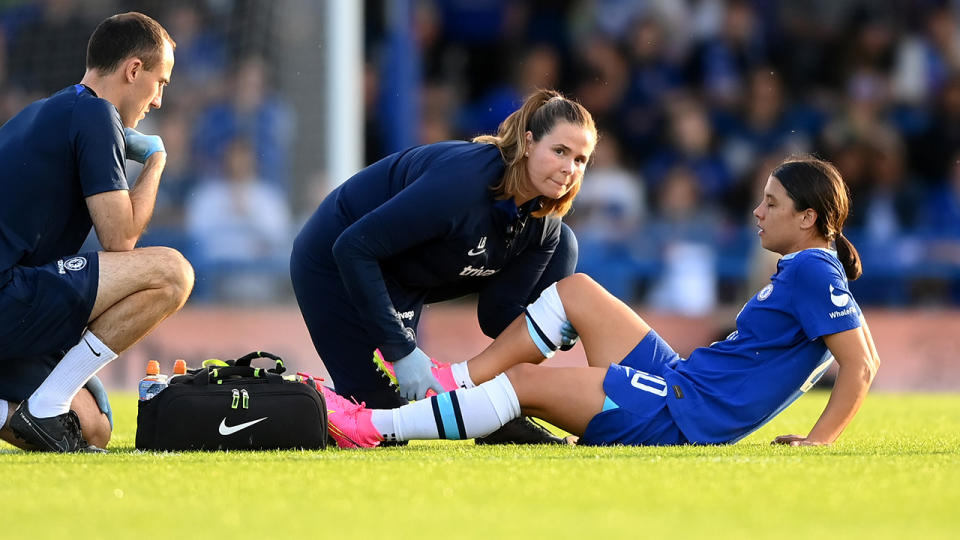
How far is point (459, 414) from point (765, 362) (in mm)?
1107

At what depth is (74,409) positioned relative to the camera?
5.03 metres

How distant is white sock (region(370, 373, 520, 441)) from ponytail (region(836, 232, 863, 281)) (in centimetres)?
132

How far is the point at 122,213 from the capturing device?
4.77 metres

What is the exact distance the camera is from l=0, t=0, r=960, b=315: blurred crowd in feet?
38.2

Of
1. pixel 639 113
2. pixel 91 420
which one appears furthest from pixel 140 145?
pixel 639 113

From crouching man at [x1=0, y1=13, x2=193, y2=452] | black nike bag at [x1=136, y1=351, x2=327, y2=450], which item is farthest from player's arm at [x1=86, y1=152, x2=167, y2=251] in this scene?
Result: black nike bag at [x1=136, y1=351, x2=327, y2=450]

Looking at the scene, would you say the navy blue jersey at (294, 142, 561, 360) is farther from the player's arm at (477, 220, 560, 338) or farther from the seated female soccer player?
the seated female soccer player

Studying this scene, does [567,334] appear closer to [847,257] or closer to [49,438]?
[847,257]

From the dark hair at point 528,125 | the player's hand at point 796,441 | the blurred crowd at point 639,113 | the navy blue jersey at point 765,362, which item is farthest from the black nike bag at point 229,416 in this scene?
the blurred crowd at point 639,113

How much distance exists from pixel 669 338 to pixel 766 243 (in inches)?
255

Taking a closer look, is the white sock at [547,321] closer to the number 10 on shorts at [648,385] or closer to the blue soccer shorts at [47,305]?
the number 10 on shorts at [648,385]

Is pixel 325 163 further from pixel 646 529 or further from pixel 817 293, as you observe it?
pixel 646 529

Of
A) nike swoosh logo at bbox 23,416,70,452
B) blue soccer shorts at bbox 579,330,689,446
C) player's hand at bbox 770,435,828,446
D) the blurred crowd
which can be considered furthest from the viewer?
the blurred crowd

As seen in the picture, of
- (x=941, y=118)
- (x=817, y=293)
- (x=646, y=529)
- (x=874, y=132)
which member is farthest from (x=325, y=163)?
(x=646, y=529)
